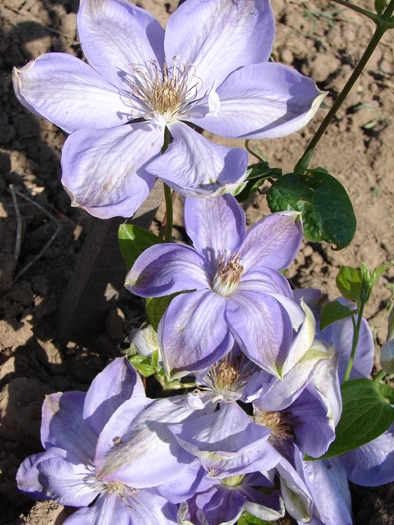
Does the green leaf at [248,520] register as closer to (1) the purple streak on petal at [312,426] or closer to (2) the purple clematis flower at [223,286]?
(1) the purple streak on petal at [312,426]

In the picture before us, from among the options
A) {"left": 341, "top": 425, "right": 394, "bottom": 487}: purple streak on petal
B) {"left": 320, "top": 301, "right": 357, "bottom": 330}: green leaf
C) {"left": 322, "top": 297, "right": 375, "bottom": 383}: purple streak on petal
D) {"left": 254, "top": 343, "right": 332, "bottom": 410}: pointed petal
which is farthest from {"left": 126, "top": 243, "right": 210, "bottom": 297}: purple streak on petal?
{"left": 341, "top": 425, "right": 394, "bottom": 487}: purple streak on petal

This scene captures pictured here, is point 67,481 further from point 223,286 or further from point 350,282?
point 350,282

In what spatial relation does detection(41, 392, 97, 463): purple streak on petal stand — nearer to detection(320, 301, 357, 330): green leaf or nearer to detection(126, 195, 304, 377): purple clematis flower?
detection(126, 195, 304, 377): purple clematis flower

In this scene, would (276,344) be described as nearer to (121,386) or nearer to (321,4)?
(121,386)

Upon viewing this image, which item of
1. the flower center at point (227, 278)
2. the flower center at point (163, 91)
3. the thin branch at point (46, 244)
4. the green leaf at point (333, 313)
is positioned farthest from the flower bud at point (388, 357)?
the thin branch at point (46, 244)

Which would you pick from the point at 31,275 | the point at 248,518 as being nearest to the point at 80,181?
the point at 248,518
